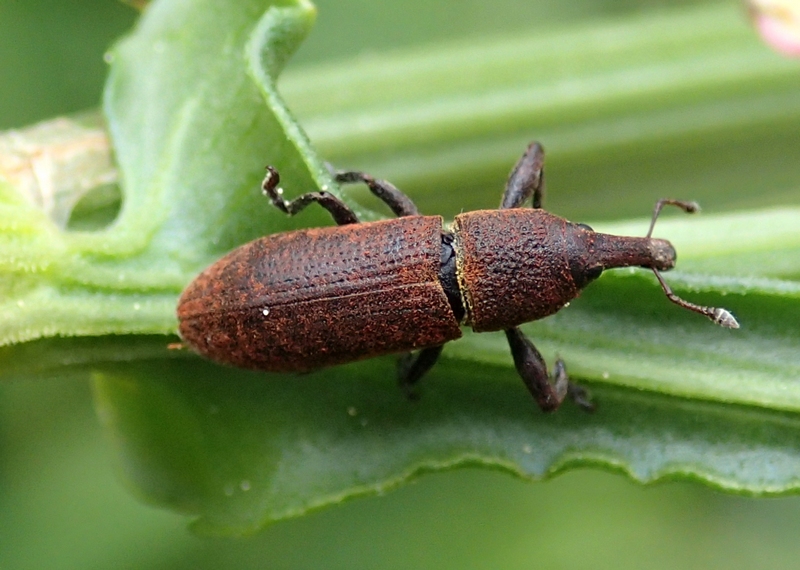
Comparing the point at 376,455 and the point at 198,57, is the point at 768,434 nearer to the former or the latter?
the point at 376,455

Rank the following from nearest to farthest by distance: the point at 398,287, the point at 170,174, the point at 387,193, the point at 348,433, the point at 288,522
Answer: the point at 170,174, the point at 348,433, the point at 398,287, the point at 387,193, the point at 288,522

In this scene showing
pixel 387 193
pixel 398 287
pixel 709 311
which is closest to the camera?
pixel 709 311

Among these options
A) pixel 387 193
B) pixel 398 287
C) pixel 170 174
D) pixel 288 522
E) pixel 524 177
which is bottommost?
pixel 288 522

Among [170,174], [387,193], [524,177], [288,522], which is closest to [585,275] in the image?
[524,177]

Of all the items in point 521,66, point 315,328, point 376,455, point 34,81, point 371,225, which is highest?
point 34,81

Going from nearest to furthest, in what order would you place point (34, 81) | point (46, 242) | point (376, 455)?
point (46, 242)
point (376, 455)
point (34, 81)

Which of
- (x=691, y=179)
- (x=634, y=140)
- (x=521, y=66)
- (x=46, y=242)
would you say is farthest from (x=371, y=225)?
(x=691, y=179)

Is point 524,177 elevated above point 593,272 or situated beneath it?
elevated above

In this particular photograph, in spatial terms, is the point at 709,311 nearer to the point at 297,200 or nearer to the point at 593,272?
the point at 593,272

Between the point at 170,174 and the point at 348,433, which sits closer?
the point at 170,174
